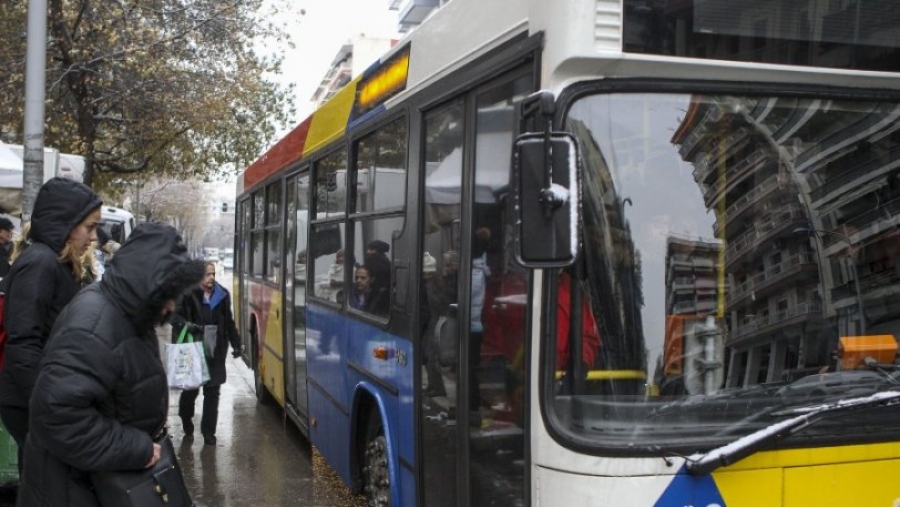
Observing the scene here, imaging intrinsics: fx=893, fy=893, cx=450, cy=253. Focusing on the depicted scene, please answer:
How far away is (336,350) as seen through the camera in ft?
18.7

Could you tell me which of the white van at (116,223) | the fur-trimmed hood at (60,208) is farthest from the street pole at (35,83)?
the white van at (116,223)

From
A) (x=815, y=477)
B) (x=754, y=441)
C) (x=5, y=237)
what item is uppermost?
(x=5, y=237)

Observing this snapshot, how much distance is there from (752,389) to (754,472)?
0.85 feet

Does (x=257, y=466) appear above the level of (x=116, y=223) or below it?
below

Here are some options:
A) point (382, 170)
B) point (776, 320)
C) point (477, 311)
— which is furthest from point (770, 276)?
point (382, 170)

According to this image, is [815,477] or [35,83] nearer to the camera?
[815,477]

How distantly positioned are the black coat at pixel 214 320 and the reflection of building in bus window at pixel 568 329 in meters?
5.68

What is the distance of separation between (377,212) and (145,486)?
2.24 metres

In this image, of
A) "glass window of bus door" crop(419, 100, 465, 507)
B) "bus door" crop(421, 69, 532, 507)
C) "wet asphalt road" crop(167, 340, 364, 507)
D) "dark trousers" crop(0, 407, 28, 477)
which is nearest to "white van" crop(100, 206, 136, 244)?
"wet asphalt road" crop(167, 340, 364, 507)

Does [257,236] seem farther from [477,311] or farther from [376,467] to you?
[477,311]

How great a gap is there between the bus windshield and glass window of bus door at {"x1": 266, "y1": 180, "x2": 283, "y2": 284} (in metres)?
5.63

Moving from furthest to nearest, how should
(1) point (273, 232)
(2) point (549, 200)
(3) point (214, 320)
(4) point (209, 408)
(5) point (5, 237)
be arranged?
(5) point (5, 237), (1) point (273, 232), (3) point (214, 320), (4) point (209, 408), (2) point (549, 200)

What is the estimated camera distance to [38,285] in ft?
12.8

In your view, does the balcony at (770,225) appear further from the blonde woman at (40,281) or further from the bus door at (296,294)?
the bus door at (296,294)
